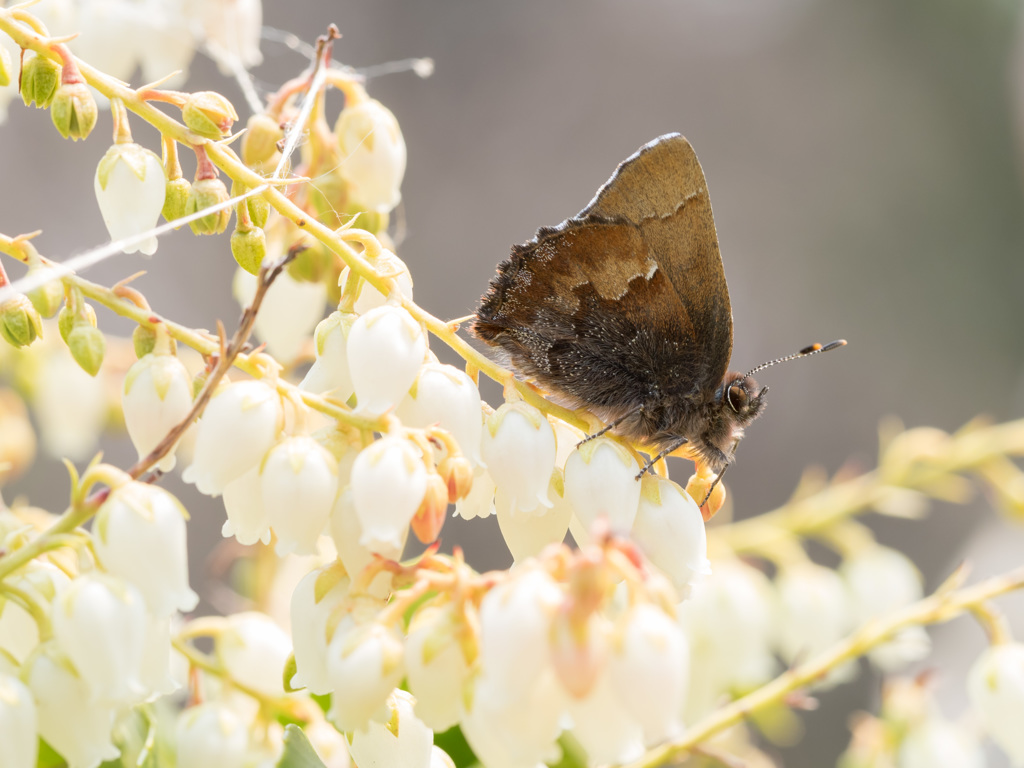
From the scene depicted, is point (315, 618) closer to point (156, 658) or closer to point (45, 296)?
point (156, 658)

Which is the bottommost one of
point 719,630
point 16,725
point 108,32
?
point 16,725

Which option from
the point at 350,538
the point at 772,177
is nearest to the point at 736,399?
the point at 350,538

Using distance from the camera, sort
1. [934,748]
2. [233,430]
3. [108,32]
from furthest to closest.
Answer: [934,748] < [108,32] < [233,430]

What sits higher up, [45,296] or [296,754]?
[45,296]

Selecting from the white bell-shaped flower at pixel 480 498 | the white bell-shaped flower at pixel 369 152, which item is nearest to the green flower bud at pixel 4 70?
the white bell-shaped flower at pixel 369 152

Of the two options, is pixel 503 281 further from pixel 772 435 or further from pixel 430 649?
pixel 772 435

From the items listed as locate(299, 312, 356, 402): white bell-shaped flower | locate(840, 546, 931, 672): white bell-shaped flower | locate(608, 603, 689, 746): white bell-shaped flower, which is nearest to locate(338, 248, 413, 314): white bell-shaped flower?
locate(299, 312, 356, 402): white bell-shaped flower

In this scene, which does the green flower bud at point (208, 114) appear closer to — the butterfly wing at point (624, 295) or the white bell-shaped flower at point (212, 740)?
the butterfly wing at point (624, 295)
